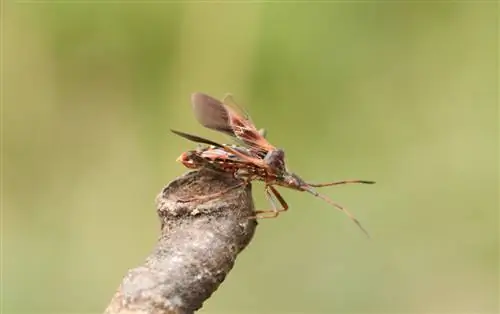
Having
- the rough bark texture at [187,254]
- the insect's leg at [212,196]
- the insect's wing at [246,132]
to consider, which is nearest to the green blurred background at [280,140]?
the insect's wing at [246,132]

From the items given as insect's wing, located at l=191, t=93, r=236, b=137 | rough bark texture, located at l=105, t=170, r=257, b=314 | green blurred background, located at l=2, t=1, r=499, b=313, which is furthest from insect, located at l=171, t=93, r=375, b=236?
green blurred background, located at l=2, t=1, r=499, b=313

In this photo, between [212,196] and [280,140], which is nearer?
[212,196]

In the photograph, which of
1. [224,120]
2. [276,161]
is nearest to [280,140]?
[224,120]

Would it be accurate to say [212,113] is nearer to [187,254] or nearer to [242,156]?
[242,156]

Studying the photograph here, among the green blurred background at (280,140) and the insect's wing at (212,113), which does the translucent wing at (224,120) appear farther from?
the green blurred background at (280,140)

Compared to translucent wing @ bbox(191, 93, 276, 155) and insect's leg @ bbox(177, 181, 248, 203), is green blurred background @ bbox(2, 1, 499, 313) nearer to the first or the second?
translucent wing @ bbox(191, 93, 276, 155)

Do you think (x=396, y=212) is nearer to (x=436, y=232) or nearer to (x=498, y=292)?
(x=436, y=232)
